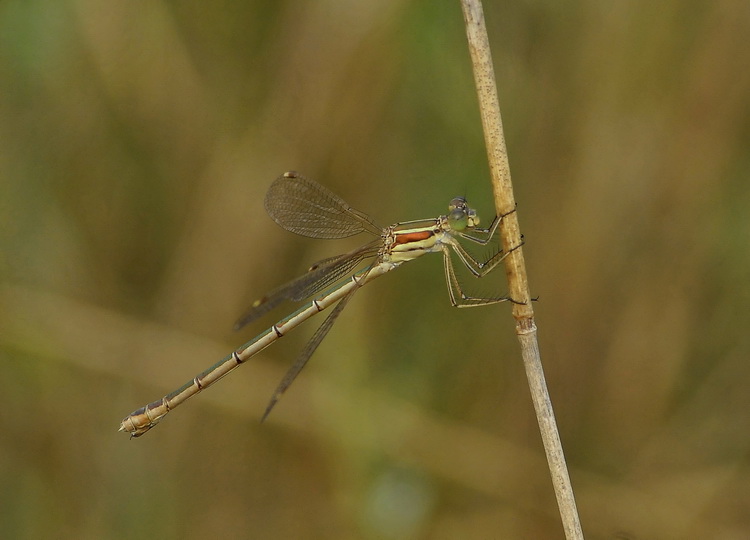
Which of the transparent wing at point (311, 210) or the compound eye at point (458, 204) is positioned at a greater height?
the transparent wing at point (311, 210)

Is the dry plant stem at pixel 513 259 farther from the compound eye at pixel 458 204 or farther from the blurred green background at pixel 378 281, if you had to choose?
the blurred green background at pixel 378 281

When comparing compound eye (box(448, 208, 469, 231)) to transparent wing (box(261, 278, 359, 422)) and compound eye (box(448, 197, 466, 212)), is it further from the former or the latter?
transparent wing (box(261, 278, 359, 422))

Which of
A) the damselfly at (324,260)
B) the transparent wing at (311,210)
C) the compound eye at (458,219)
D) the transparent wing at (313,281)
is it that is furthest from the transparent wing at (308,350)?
the compound eye at (458,219)

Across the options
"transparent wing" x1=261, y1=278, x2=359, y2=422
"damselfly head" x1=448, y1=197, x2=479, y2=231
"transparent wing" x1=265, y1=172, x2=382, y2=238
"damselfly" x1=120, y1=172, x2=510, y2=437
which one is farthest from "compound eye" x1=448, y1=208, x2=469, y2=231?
"transparent wing" x1=261, y1=278, x2=359, y2=422

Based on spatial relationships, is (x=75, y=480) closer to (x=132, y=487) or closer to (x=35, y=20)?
(x=132, y=487)

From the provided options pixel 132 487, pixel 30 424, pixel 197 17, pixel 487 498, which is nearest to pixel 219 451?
pixel 132 487
